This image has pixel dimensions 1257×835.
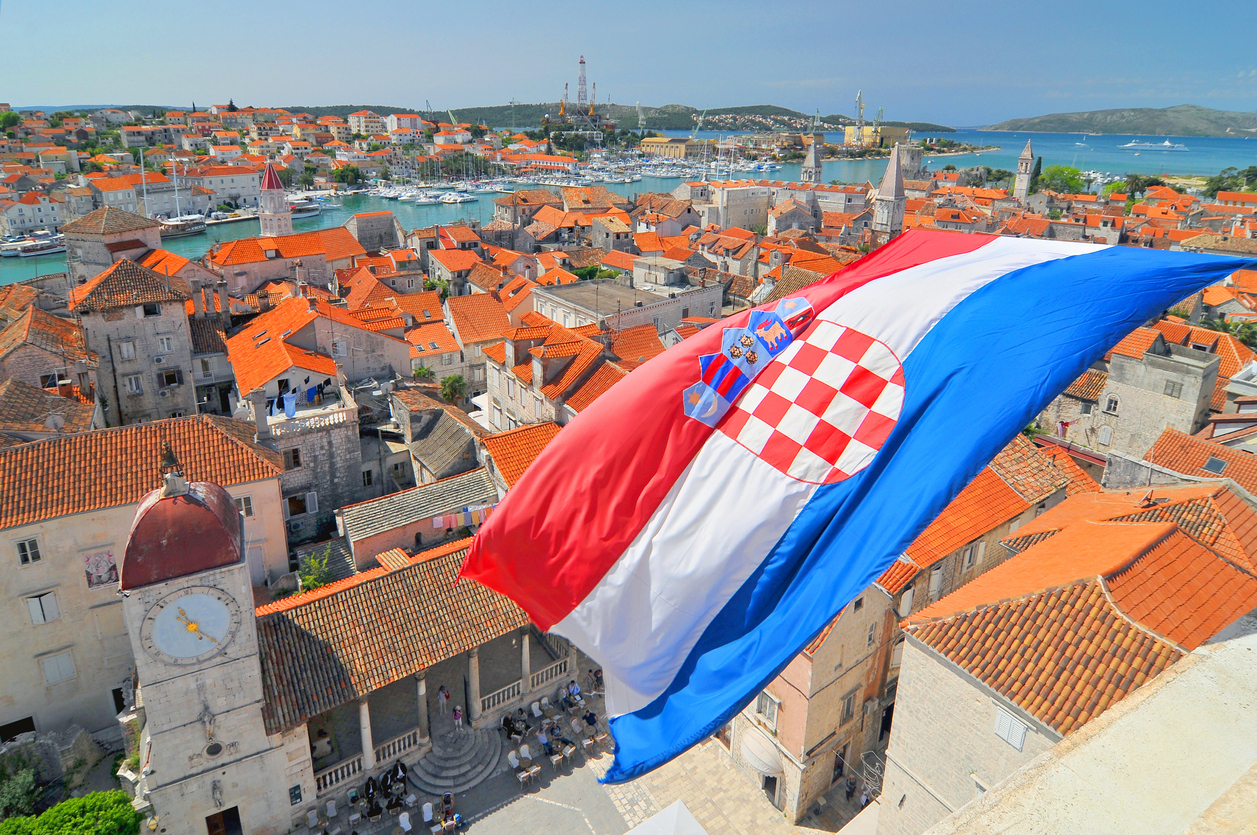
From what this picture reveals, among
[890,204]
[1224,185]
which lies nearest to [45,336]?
[890,204]

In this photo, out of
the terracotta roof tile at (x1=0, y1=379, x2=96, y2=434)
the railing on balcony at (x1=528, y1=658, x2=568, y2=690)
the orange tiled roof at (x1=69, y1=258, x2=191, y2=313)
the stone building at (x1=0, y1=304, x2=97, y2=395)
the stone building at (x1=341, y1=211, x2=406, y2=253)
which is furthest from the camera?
the stone building at (x1=341, y1=211, x2=406, y2=253)

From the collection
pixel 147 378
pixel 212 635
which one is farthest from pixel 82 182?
pixel 212 635

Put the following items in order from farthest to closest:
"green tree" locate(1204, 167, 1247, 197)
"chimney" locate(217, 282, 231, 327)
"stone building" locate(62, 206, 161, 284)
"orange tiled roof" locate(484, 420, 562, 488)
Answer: "green tree" locate(1204, 167, 1247, 197) → "stone building" locate(62, 206, 161, 284) → "chimney" locate(217, 282, 231, 327) → "orange tiled roof" locate(484, 420, 562, 488)

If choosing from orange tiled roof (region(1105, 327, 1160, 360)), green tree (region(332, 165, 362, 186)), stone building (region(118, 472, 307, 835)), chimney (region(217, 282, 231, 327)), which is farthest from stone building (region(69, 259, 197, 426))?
green tree (region(332, 165, 362, 186))

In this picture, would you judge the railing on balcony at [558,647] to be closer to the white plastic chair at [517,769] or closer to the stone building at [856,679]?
the white plastic chair at [517,769]

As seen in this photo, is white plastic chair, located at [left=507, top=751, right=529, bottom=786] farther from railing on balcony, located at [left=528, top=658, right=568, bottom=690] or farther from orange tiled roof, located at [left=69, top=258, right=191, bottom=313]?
orange tiled roof, located at [left=69, top=258, right=191, bottom=313]

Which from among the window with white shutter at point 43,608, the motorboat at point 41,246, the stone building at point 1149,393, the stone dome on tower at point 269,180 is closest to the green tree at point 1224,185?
the stone building at point 1149,393
